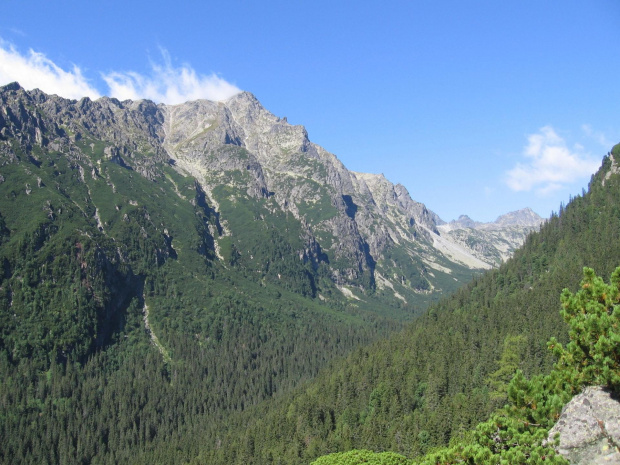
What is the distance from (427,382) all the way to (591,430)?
12905 centimetres

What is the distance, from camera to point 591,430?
79.5 ft

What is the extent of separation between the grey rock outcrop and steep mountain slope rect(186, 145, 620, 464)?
87041 millimetres

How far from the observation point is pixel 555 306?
152375mm

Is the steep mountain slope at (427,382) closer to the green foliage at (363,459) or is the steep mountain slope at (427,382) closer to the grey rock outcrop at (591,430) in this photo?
the green foliage at (363,459)

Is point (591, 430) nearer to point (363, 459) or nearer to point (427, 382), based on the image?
point (363, 459)

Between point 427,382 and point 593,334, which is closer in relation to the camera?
point 593,334

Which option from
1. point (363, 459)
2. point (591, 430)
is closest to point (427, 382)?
point (363, 459)

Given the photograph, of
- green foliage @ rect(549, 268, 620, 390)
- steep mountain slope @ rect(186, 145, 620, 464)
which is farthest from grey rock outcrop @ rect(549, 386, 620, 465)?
steep mountain slope @ rect(186, 145, 620, 464)

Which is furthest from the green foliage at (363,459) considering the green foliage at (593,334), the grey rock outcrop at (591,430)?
the grey rock outcrop at (591,430)

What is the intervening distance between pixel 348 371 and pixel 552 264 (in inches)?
4145

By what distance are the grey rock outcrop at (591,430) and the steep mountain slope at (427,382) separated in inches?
3427

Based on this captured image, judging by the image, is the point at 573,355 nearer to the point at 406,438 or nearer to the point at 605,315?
the point at 605,315

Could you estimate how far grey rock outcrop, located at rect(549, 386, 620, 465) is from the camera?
23484 mm

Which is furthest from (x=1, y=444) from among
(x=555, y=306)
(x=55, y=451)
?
(x=555, y=306)
